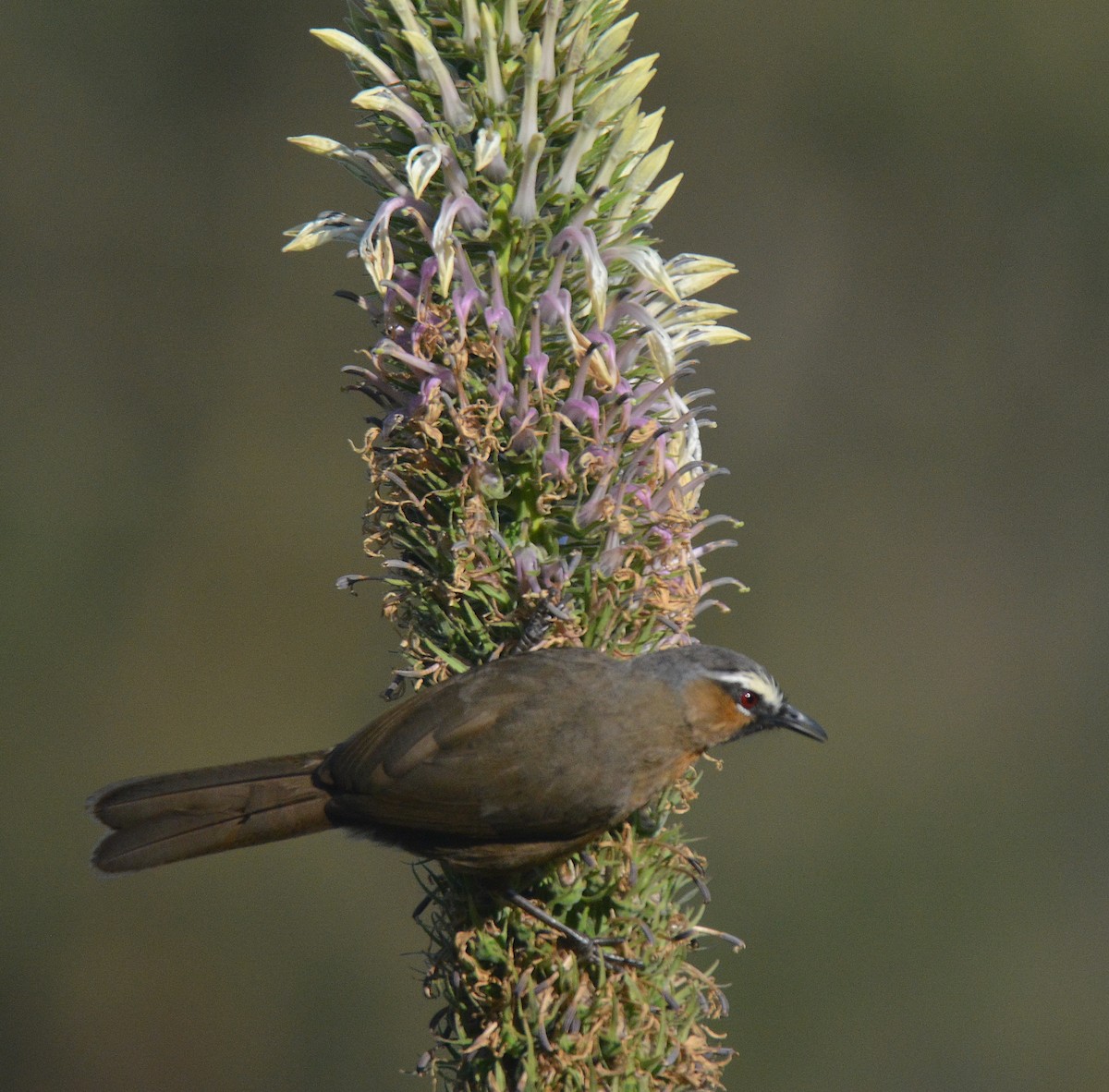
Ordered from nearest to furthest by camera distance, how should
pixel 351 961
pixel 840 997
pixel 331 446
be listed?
pixel 840 997 → pixel 351 961 → pixel 331 446

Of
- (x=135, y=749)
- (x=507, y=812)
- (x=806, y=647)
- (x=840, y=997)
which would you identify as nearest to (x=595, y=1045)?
(x=507, y=812)

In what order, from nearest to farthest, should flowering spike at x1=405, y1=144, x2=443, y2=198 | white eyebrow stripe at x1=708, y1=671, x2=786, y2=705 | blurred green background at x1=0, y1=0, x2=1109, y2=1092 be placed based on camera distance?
flowering spike at x1=405, y1=144, x2=443, y2=198 → white eyebrow stripe at x1=708, y1=671, x2=786, y2=705 → blurred green background at x1=0, y1=0, x2=1109, y2=1092

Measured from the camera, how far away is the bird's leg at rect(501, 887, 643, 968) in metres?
3.88

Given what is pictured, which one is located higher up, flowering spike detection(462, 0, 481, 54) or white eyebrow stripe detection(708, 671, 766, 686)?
flowering spike detection(462, 0, 481, 54)

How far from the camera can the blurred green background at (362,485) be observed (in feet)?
35.9

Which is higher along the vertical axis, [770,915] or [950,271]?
[950,271]

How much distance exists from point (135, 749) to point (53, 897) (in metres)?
1.36

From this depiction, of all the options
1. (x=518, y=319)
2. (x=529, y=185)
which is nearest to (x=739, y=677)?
(x=518, y=319)

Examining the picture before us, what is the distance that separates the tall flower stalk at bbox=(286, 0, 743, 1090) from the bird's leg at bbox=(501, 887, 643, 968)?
3 cm

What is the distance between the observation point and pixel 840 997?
982 centimetres

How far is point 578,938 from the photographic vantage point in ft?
12.7

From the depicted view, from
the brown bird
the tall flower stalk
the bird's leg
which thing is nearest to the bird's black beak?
the brown bird

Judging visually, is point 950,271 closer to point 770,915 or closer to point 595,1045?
point 770,915

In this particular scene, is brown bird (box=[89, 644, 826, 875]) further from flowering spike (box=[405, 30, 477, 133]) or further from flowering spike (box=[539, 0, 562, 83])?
flowering spike (box=[539, 0, 562, 83])
